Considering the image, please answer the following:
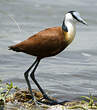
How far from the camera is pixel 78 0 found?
45.9ft

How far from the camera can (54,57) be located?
9.59 metres

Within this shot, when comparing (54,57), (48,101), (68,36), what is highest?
(68,36)

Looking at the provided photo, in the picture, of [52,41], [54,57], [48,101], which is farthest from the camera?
[54,57]

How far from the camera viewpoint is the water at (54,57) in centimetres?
796

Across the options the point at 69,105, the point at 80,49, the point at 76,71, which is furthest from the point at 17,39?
the point at 69,105

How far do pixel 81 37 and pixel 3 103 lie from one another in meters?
4.84

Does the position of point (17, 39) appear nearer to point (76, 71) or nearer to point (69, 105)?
point (76, 71)

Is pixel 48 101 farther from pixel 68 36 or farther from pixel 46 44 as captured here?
pixel 68 36

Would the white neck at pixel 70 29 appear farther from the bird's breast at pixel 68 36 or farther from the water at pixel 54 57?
the water at pixel 54 57

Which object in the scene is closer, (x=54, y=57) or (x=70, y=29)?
(x=70, y=29)

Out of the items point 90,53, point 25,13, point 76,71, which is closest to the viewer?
point 76,71

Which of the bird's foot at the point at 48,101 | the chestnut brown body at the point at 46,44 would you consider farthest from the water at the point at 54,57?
the chestnut brown body at the point at 46,44

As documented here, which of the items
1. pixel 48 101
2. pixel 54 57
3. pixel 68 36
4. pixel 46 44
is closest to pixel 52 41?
pixel 46 44

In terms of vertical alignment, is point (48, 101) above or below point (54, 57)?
below
